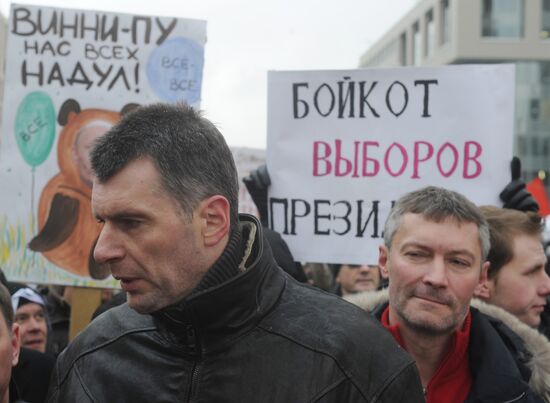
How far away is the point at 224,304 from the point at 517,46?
52654 millimetres

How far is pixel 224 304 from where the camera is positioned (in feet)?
5.96

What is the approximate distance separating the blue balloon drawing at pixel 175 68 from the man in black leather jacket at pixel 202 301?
266cm

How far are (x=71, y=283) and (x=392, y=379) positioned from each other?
8.92 ft

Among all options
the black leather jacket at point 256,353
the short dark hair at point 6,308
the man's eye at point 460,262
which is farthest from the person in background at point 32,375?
the man's eye at point 460,262

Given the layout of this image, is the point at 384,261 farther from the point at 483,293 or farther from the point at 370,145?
the point at 370,145

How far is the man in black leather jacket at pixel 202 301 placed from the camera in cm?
179

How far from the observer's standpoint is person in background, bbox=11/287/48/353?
13.1 feet

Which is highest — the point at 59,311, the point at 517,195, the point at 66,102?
the point at 66,102

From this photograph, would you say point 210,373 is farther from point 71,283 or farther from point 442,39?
point 442,39

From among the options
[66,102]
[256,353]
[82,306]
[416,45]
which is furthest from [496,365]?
[416,45]

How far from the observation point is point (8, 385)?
2383 mm

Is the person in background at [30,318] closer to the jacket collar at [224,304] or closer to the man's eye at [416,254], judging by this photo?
the man's eye at [416,254]

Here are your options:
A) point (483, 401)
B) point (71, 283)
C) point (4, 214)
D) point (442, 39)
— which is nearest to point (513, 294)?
point (483, 401)

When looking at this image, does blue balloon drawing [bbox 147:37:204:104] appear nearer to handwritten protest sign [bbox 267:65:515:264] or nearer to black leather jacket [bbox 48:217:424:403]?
handwritten protest sign [bbox 267:65:515:264]
